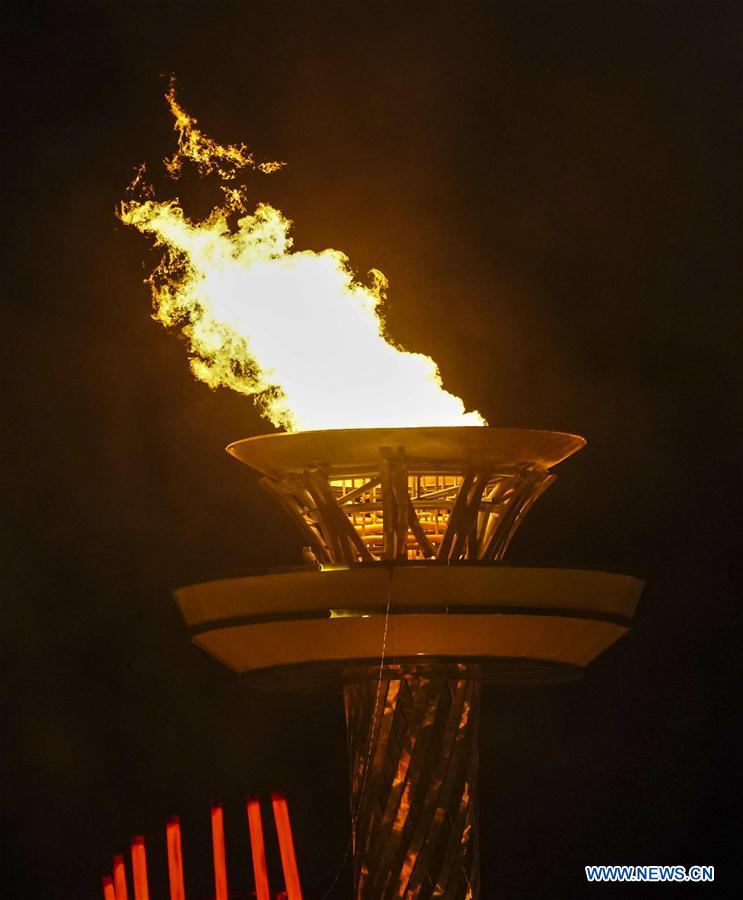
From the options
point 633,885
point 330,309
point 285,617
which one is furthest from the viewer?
point 633,885

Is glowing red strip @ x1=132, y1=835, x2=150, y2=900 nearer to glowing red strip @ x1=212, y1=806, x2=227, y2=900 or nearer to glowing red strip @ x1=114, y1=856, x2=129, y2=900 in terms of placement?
glowing red strip @ x1=114, y1=856, x2=129, y2=900

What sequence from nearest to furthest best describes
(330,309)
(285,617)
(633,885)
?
(285,617) < (330,309) < (633,885)

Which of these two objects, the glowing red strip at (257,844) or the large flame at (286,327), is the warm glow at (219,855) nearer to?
the glowing red strip at (257,844)

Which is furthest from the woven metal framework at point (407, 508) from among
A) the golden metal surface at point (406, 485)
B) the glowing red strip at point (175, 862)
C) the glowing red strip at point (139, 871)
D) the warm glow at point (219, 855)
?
the glowing red strip at point (139, 871)

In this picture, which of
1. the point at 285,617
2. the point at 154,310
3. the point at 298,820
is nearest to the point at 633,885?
the point at 298,820

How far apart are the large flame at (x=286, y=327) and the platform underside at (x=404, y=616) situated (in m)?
1.64

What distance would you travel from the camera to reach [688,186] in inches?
711

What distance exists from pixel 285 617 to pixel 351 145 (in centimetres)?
600

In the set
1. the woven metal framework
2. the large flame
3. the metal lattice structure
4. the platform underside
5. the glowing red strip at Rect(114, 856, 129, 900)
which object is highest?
the large flame

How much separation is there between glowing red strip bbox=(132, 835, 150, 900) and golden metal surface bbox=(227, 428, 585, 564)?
2399 millimetres

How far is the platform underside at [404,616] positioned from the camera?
1348 centimetres

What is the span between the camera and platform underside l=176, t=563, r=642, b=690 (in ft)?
44.2

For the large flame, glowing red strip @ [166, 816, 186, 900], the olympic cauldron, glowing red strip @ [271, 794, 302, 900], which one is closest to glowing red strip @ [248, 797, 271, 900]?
glowing red strip @ [271, 794, 302, 900]

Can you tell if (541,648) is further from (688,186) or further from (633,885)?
(688,186)
